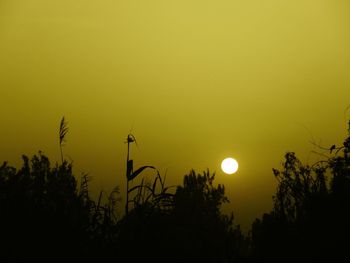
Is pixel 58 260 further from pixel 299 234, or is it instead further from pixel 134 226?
pixel 299 234

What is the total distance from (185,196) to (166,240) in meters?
1.37

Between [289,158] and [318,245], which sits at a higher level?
[289,158]

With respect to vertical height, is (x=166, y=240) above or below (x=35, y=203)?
below

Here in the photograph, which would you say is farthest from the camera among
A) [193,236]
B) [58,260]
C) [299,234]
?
[193,236]

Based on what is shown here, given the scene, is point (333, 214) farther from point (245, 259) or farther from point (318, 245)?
point (245, 259)

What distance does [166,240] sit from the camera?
18.8 feet

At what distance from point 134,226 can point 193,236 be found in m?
0.77

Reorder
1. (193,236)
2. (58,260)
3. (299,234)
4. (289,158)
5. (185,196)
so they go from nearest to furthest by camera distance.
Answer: (58,260)
(299,234)
(193,236)
(289,158)
(185,196)

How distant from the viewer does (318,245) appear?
17.3 ft

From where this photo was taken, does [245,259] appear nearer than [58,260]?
No

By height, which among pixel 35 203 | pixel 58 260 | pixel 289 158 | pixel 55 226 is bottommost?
pixel 58 260

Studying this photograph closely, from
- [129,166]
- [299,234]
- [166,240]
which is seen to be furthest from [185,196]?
[299,234]

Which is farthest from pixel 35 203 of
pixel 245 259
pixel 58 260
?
pixel 245 259

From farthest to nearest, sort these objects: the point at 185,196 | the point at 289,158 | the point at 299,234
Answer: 1. the point at 185,196
2. the point at 289,158
3. the point at 299,234
